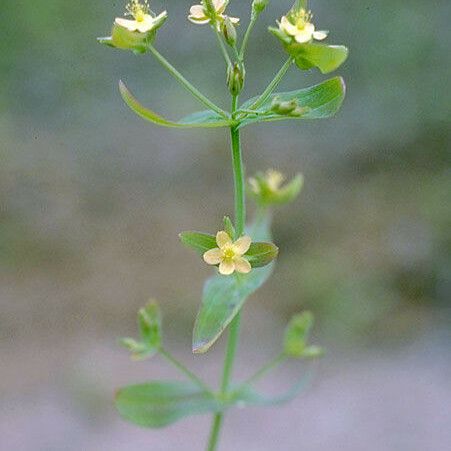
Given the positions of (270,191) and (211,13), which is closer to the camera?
(211,13)

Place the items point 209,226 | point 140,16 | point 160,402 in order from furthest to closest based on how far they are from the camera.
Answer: point 209,226, point 160,402, point 140,16

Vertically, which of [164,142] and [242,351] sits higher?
[164,142]

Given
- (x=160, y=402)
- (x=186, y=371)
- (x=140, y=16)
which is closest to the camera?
(x=140, y=16)

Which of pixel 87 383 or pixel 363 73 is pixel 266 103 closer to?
pixel 87 383

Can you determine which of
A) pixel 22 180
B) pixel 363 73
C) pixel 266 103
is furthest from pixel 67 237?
pixel 266 103

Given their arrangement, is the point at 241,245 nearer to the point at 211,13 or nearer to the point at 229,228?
the point at 229,228

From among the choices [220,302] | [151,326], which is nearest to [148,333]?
[151,326]

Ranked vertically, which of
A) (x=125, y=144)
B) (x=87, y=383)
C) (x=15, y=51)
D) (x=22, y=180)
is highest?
(x=15, y=51)
